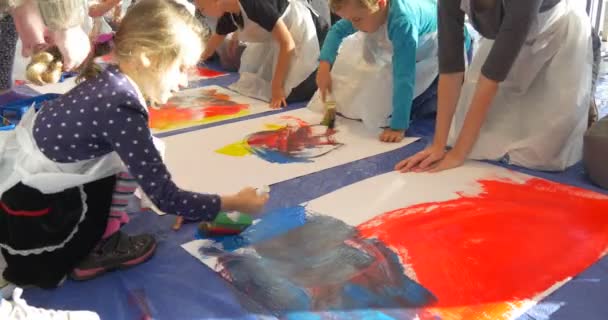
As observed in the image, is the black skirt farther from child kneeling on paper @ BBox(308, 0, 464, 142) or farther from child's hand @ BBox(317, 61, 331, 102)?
child's hand @ BBox(317, 61, 331, 102)

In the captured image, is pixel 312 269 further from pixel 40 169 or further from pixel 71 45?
pixel 71 45

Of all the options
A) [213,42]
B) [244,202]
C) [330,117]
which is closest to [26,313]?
[244,202]

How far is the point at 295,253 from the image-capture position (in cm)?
118

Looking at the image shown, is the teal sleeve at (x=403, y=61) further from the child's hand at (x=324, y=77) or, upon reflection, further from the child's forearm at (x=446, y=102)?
the child's hand at (x=324, y=77)

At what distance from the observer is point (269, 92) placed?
2.42m

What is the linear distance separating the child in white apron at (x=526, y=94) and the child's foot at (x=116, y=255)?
0.77 m

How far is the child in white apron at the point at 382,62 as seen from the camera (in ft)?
5.93

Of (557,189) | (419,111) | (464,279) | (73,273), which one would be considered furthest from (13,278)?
(419,111)

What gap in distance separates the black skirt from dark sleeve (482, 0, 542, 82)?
973 millimetres

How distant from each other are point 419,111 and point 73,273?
1.35 metres

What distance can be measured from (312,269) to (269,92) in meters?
1.40

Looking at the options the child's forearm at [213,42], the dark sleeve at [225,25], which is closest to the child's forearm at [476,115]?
the dark sleeve at [225,25]

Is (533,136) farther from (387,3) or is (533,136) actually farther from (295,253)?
(295,253)

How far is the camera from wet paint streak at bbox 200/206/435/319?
1026 mm
